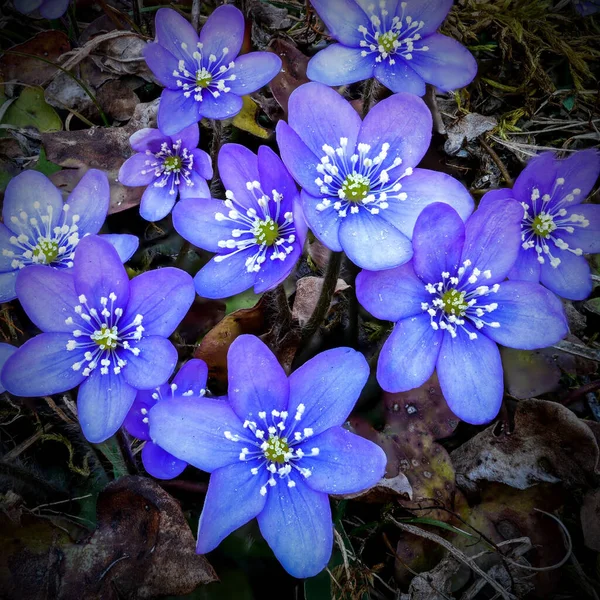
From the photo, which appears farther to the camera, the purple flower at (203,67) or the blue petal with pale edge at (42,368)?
the purple flower at (203,67)

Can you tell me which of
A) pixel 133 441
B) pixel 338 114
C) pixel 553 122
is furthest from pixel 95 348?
pixel 553 122

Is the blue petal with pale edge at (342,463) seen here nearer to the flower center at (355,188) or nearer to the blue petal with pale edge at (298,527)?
the blue petal with pale edge at (298,527)

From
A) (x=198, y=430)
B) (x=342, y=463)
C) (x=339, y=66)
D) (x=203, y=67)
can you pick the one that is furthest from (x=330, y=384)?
(x=203, y=67)

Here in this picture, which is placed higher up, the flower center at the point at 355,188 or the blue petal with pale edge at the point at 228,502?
the flower center at the point at 355,188

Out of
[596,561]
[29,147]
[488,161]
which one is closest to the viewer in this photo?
[596,561]

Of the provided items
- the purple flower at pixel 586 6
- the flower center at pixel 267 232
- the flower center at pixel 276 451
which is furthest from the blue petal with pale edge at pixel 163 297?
the purple flower at pixel 586 6

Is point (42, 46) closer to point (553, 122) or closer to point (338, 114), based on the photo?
point (338, 114)

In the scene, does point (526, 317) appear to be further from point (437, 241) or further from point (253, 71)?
point (253, 71)
